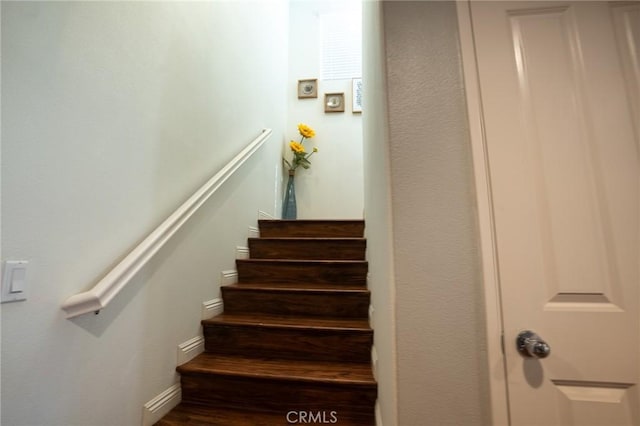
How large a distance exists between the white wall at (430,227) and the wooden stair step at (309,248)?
1.30 metres

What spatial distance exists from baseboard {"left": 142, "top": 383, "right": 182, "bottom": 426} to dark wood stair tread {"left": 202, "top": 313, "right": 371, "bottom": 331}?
355mm

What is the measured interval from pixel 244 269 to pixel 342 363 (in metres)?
1.03

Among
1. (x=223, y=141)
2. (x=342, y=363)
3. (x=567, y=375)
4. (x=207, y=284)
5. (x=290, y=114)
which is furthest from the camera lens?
(x=290, y=114)

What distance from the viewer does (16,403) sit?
2.50 feet

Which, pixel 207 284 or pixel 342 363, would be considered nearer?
pixel 342 363

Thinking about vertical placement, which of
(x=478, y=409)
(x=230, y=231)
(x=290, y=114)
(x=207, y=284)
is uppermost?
(x=290, y=114)

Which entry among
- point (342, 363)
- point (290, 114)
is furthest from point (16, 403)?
point (290, 114)

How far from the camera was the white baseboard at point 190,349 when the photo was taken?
143 cm

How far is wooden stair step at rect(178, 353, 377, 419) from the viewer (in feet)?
4.13

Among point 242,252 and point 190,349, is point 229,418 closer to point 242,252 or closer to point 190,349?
point 190,349

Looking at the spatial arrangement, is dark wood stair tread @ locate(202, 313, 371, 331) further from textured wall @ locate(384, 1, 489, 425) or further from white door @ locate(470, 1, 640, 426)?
white door @ locate(470, 1, 640, 426)

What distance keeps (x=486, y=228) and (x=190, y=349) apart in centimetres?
159

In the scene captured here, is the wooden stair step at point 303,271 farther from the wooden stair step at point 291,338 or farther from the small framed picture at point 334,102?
the small framed picture at point 334,102

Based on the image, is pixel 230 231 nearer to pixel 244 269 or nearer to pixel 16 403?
pixel 244 269
